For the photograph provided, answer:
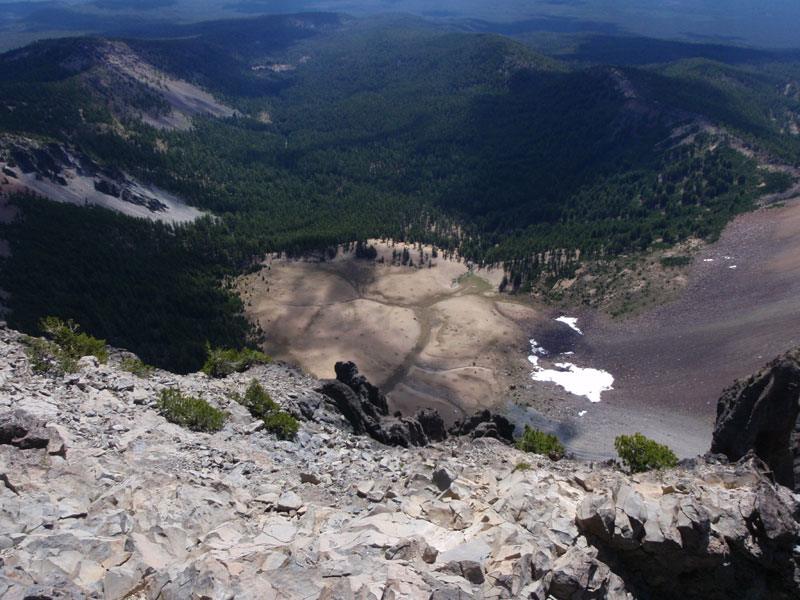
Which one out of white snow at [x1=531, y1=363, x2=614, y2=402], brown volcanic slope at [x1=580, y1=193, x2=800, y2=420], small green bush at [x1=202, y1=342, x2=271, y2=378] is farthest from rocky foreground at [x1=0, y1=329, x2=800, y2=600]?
brown volcanic slope at [x1=580, y1=193, x2=800, y2=420]

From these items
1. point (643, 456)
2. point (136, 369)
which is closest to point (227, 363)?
point (136, 369)

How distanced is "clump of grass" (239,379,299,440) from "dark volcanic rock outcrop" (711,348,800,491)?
31.3 metres

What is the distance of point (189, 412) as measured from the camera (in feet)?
101

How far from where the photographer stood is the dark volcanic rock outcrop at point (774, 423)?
119 ft

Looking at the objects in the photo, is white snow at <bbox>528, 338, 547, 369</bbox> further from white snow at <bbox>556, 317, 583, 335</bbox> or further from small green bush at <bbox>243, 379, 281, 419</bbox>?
small green bush at <bbox>243, 379, 281, 419</bbox>

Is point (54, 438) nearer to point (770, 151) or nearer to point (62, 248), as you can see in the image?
point (62, 248)

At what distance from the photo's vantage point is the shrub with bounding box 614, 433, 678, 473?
108ft

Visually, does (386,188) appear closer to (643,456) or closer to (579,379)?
(579,379)

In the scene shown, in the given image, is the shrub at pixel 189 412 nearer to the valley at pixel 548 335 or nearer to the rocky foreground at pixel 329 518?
the rocky foreground at pixel 329 518

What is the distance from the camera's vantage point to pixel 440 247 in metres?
125

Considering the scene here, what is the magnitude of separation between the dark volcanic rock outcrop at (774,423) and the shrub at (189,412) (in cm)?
3577

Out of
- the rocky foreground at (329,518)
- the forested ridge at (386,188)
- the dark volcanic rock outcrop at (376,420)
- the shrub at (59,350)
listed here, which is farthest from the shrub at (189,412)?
the forested ridge at (386,188)

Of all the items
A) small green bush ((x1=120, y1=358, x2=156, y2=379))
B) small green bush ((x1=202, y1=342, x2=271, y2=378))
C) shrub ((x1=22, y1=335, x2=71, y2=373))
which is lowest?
small green bush ((x1=202, y1=342, x2=271, y2=378))

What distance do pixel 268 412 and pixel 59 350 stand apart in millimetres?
13753
